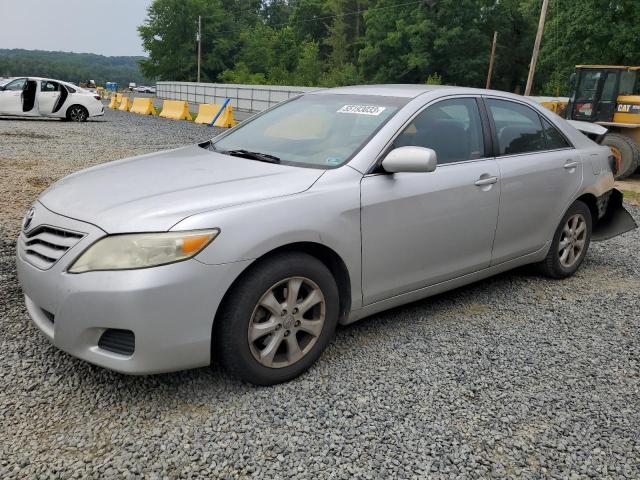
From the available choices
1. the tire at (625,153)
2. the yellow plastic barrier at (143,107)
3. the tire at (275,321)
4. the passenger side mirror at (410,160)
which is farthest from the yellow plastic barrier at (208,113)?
the tire at (275,321)

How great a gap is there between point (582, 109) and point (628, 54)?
31397 millimetres

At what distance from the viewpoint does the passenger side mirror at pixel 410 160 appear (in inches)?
125

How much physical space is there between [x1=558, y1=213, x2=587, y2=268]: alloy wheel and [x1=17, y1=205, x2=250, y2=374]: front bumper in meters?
3.16

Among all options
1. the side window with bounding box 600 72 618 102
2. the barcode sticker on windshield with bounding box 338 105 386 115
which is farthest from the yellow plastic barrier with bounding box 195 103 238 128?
the barcode sticker on windshield with bounding box 338 105 386 115

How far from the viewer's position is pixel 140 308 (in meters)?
2.49

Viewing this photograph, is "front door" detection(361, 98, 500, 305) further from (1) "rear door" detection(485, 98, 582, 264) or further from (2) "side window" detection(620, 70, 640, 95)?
(2) "side window" detection(620, 70, 640, 95)

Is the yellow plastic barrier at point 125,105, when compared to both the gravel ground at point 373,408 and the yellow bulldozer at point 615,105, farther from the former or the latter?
the gravel ground at point 373,408

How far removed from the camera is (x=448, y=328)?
12.6 feet

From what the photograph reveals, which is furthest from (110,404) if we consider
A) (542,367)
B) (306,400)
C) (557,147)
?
(557,147)

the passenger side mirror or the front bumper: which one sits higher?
the passenger side mirror

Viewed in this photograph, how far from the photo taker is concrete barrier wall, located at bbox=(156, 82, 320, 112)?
2831 cm

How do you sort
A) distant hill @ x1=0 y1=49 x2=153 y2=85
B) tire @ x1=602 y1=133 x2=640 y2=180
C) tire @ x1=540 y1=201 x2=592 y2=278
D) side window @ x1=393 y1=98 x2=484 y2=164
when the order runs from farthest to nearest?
1. distant hill @ x1=0 y1=49 x2=153 y2=85
2. tire @ x1=602 y1=133 x2=640 y2=180
3. tire @ x1=540 y1=201 x2=592 y2=278
4. side window @ x1=393 y1=98 x2=484 y2=164

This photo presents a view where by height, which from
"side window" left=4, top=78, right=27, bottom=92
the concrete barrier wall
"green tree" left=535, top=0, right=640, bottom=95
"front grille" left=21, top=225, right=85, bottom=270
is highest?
"green tree" left=535, top=0, right=640, bottom=95

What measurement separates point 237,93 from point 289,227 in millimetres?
31230
